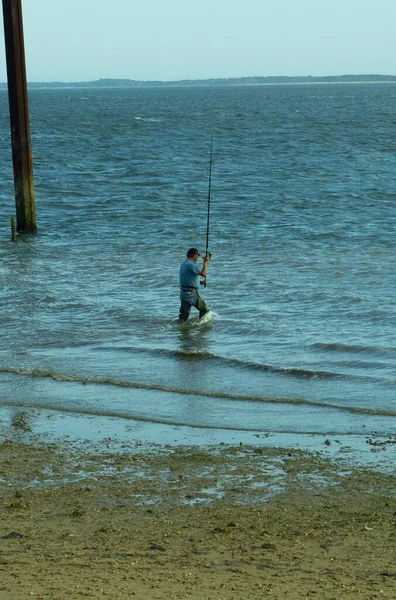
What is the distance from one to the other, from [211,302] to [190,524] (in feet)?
29.6

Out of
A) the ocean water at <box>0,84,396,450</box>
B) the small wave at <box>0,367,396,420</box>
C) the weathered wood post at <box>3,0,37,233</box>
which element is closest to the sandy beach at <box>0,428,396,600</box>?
the ocean water at <box>0,84,396,450</box>

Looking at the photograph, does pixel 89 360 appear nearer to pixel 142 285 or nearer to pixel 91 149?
pixel 142 285

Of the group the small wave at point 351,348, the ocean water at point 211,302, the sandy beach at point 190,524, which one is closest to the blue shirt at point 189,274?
the ocean water at point 211,302

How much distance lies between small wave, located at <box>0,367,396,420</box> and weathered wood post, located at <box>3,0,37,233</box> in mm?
9511

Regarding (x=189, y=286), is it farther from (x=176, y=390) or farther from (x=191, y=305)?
(x=176, y=390)

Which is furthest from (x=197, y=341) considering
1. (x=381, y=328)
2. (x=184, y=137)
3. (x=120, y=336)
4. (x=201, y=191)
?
(x=184, y=137)

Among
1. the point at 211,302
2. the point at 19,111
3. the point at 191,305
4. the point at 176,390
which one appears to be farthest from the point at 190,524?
the point at 19,111

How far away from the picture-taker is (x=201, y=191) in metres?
30.7

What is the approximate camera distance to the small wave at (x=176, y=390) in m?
9.44

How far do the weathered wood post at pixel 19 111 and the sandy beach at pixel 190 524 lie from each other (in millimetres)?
12090

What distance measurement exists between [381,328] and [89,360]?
3.98 metres

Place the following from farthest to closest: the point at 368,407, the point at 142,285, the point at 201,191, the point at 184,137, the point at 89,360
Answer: the point at 184,137 → the point at 201,191 → the point at 142,285 → the point at 89,360 → the point at 368,407

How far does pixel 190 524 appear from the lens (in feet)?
20.9

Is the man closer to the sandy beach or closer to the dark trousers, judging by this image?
the dark trousers
